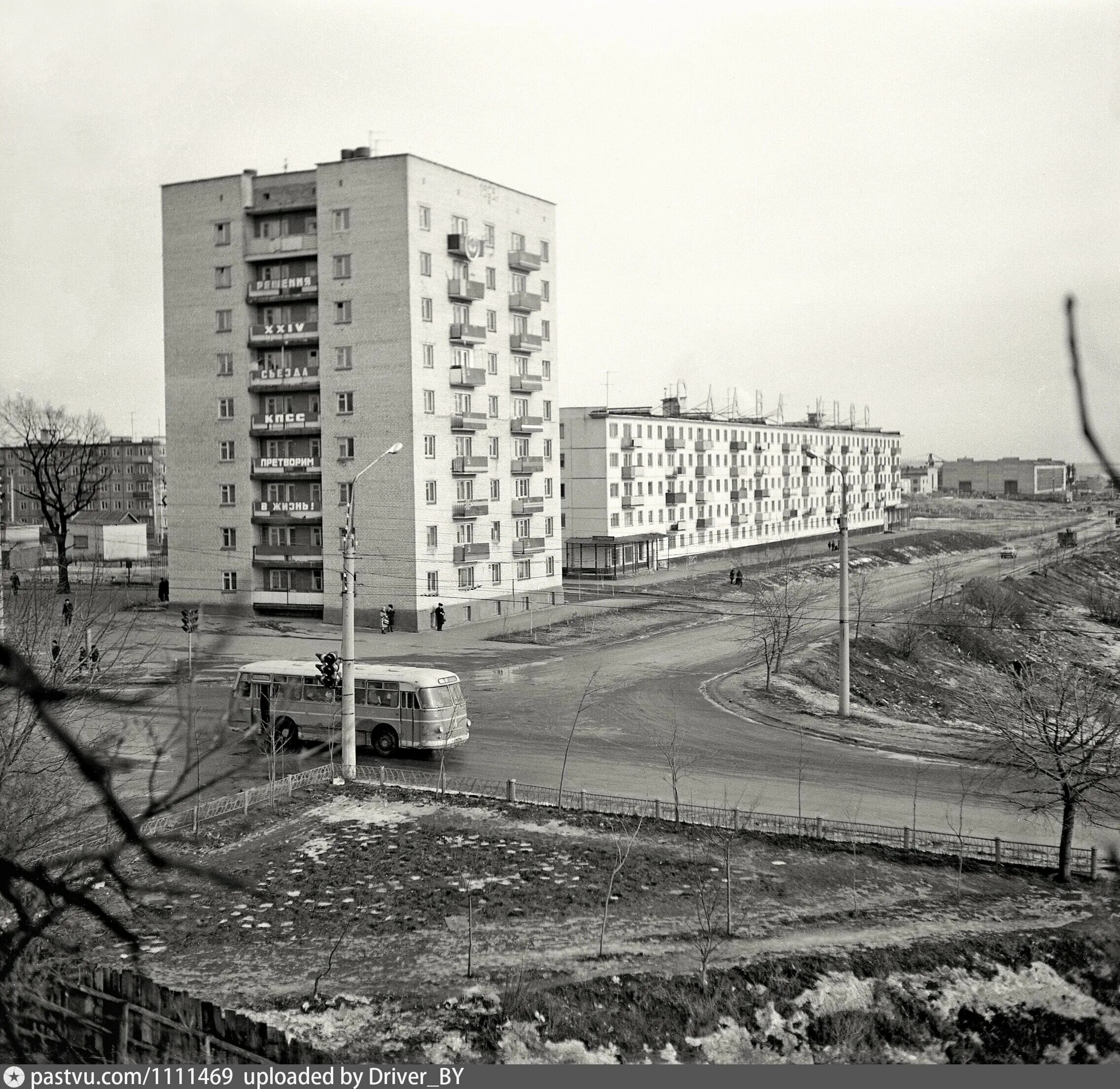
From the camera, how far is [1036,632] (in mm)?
48719

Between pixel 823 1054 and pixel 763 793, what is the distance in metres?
9.09

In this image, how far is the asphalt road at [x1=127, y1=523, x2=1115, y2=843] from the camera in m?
19.4

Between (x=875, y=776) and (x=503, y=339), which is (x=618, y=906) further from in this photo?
(x=503, y=339)

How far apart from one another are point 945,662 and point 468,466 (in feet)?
66.8

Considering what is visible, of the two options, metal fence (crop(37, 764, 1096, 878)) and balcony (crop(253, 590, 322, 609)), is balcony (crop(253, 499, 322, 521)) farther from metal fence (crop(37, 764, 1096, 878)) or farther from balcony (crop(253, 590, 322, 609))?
metal fence (crop(37, 764, 1096, 878))

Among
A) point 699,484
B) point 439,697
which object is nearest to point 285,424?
point 439,697

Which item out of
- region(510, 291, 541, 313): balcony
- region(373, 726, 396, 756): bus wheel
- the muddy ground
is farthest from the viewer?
region(510, 291, 541, 313): balcony

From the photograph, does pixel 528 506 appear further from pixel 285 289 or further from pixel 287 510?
pixel 285 289

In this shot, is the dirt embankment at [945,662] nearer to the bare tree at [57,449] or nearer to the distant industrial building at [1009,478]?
the distant industrial building at [1009,478]

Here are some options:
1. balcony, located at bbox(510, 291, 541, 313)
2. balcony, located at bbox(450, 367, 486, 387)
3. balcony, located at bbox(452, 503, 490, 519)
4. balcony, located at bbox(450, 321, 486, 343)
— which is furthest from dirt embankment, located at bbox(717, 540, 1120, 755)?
balcony, located at bbox(510, 291, 541, 313)

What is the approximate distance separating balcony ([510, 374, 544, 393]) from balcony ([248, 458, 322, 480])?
31.1ft

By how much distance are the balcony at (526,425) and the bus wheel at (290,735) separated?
1069 inches

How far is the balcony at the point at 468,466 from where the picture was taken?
4497cm

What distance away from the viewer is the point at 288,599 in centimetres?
4544
